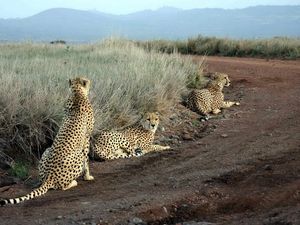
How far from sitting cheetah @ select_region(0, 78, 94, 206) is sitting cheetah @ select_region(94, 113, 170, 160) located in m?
0.81

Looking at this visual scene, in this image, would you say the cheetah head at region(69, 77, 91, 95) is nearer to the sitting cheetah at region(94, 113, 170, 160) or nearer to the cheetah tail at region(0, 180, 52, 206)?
the sitting cheetah at region(94, 113, 170, 160)

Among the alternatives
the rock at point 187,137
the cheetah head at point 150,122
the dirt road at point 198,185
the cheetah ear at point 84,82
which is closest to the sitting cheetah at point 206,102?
the dirt road at point 198,185

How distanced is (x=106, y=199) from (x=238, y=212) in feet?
4.03

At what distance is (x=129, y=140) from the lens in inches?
297

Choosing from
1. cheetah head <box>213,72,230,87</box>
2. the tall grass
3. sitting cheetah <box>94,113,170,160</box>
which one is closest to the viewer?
the tall grass

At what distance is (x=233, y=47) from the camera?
2111cm

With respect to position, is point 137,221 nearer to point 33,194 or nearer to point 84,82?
point 33,194

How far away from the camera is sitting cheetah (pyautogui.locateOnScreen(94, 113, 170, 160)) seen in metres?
7.11

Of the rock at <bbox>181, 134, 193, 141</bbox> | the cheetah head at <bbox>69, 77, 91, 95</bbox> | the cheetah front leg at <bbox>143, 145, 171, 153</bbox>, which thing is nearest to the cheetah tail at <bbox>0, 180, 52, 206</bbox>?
the cheetah head at <bbox>69, 77, 91, 95</bbox>

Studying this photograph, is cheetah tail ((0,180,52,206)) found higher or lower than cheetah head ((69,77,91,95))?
lower

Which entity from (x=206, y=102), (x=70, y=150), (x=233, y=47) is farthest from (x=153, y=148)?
(x=233, y=47)

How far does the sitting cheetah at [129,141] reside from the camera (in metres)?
7.11

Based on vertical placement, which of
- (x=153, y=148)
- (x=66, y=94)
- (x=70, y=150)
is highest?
(x=66, y=94)

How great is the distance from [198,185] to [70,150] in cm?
140
